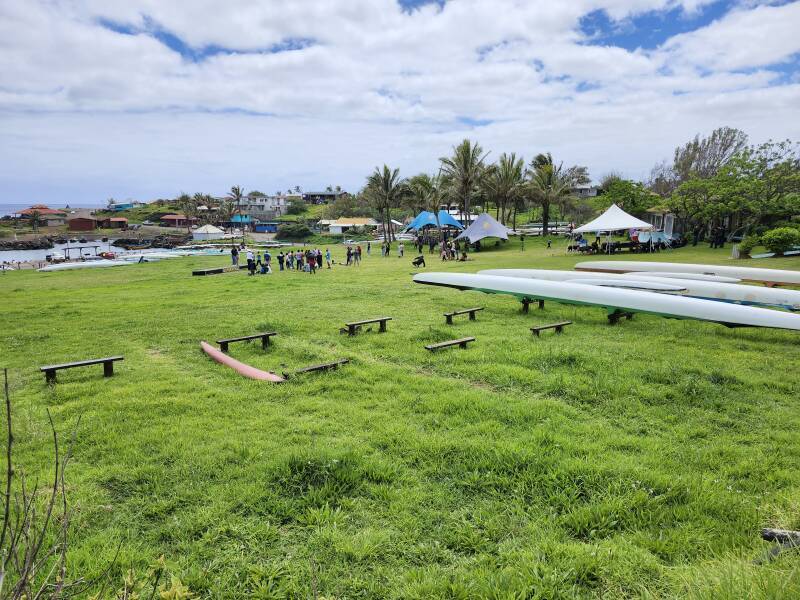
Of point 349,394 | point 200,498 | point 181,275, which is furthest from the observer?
point 181,275

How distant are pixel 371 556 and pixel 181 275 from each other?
2645 centimetres

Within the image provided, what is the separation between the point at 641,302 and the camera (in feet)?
35.6

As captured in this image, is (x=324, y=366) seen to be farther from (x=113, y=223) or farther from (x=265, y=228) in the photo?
(x=113, y=223)

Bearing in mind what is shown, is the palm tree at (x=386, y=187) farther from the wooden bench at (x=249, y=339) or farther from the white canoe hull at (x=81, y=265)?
the wooden bench at (x=249, y=339)

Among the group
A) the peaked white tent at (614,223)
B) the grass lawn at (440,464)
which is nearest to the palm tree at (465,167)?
the peaked white tent at (614,223)

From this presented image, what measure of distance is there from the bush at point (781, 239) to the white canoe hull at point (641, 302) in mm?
16203

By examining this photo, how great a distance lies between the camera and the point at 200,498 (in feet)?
14.6

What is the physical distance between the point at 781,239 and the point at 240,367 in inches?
1005

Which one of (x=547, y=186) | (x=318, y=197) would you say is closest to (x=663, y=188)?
(x=547, y=186)

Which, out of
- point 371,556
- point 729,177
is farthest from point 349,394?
point 729,177

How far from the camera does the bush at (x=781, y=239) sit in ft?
72.7

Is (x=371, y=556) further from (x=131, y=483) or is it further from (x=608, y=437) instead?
(x=608, y=437)

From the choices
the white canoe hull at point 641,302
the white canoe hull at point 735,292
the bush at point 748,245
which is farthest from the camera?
the bush at point 748,245

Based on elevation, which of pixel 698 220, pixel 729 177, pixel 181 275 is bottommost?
pixel 181 275
